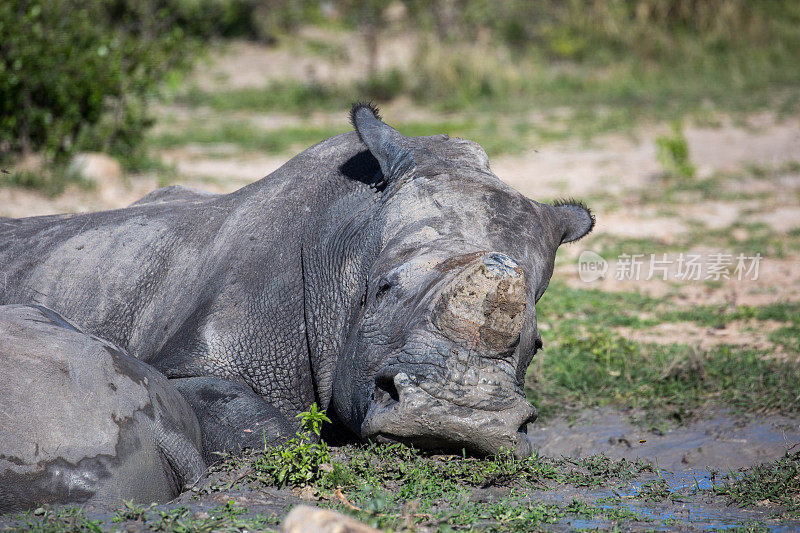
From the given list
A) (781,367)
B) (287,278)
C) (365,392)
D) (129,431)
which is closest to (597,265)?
(781,367)

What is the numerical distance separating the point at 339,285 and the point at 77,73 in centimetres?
771

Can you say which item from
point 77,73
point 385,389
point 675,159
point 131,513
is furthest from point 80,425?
point 675,159

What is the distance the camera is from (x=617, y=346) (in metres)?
6.52

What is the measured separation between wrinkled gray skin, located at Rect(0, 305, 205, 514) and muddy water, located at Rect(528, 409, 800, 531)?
150 cm

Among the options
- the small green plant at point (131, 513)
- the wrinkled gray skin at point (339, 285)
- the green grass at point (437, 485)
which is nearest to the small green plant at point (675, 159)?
the wrinkled gray skin at point (339, 285)

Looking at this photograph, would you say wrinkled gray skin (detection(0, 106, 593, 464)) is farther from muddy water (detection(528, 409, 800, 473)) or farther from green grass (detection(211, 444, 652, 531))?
muddy water (detection(528, 409, 800, 473))

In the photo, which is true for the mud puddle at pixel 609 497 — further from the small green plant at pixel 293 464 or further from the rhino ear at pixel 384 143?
the rhino ear at pixel 384 143

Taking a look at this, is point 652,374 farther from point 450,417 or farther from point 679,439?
point 450,417

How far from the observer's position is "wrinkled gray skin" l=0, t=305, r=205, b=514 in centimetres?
339

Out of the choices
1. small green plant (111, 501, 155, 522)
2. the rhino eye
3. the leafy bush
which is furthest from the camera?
the leafy bush

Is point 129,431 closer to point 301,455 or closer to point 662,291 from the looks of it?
point 301,455

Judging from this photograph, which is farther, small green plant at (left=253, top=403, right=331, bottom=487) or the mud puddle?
small green plant at (left=253, top=403, right=331, bottom=487)

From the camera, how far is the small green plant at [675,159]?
11773mm

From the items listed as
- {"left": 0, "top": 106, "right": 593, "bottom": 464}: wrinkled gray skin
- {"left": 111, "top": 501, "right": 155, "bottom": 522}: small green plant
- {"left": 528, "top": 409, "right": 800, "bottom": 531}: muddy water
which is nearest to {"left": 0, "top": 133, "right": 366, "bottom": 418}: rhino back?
{"left": 0, "top": 106, "right": 593, "bottom": 464}: wrinkled gray skin
